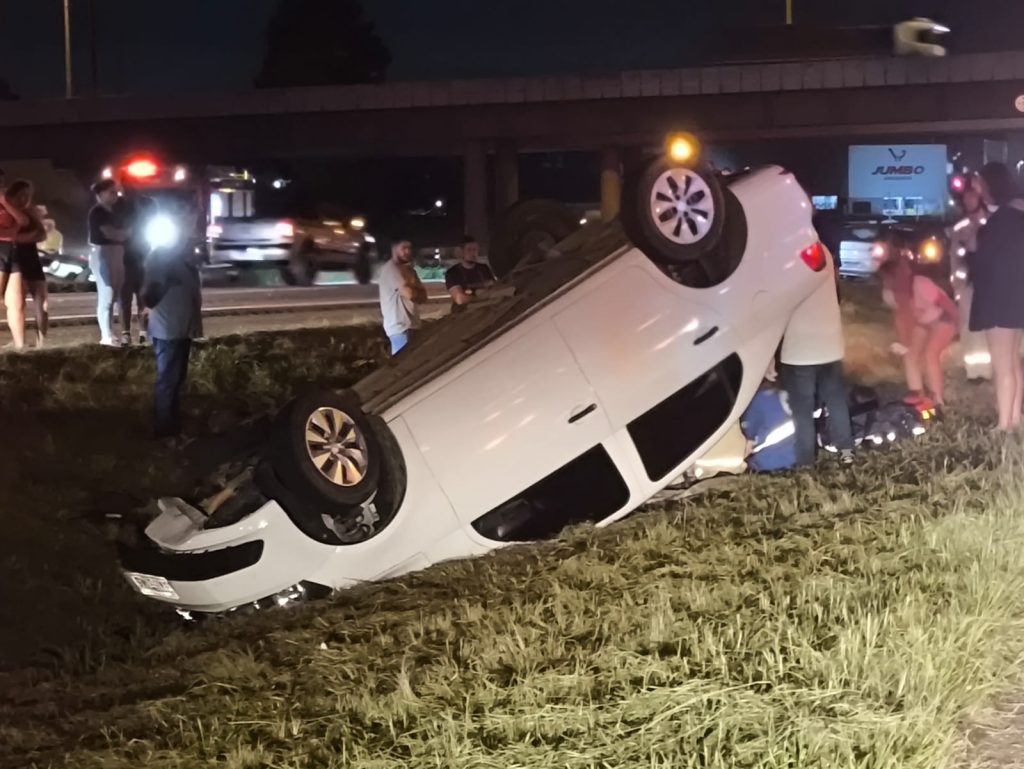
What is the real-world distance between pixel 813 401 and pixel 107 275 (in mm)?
7200

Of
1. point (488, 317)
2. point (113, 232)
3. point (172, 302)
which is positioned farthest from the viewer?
point (113, 232)

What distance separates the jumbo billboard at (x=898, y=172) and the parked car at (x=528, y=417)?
50.7 m

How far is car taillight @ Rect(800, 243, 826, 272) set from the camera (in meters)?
7.20

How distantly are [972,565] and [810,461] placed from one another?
2687mm

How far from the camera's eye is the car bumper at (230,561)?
20.1ft

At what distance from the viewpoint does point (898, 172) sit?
5616 centimetres

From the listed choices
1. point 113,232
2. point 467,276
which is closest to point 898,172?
point 467,276

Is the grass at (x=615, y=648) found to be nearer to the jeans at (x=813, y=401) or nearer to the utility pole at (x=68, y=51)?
the jeans at (x=813, y=401)

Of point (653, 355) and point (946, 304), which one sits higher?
point (653, 355)

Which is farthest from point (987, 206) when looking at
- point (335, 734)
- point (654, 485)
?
point (335, 734)

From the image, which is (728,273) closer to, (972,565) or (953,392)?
(972,565)

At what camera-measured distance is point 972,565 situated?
5047 millimetres

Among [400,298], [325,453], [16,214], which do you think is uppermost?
[16,214]

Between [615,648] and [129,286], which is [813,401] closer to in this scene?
[615,648]
